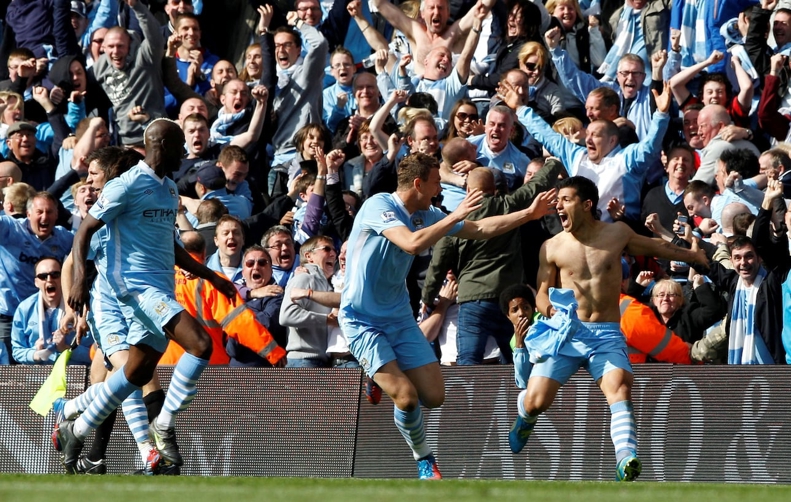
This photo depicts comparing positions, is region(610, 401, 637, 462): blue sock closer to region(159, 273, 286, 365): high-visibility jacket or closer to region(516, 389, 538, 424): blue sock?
region(516, 389, 538, 424): blue sock

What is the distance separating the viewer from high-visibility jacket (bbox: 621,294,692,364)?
1105 cm

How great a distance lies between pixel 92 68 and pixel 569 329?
9.13 m

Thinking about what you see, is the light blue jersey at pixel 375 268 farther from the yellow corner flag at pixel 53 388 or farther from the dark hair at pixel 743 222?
the dark hair at pixel 743 222

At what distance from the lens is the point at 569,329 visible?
31.8 ft

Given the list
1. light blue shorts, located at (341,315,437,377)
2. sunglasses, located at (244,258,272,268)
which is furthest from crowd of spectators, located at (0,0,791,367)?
light blue shorts, located at (341,315,437,377)

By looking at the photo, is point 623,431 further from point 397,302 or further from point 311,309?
point 311,309

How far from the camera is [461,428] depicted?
11.1 m

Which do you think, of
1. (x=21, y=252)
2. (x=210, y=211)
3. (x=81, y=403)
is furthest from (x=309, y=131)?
(x=81, y=403)

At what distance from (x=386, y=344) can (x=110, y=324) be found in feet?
6.48

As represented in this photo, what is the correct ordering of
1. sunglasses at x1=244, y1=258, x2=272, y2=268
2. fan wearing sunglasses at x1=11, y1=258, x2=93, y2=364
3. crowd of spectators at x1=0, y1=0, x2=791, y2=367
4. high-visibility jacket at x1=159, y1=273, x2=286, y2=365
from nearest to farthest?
crowd of spectators at x1=0, y1=0, x2=791, y2=367 < high-visibility jacket at x1=159, y1=273, x2=286, y2=365 < sunglasses at x1=244, y1=258, x2=272, y2=268 < fan wearing sunglasses at x1=11, y1=258, x2=93, y2=364

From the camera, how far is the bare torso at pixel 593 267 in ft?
32.5

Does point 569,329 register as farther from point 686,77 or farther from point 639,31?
point 639,31

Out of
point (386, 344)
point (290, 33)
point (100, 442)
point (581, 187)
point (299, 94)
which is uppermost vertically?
point (290, 33)

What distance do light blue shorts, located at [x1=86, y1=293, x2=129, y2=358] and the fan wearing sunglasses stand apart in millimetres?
2936
